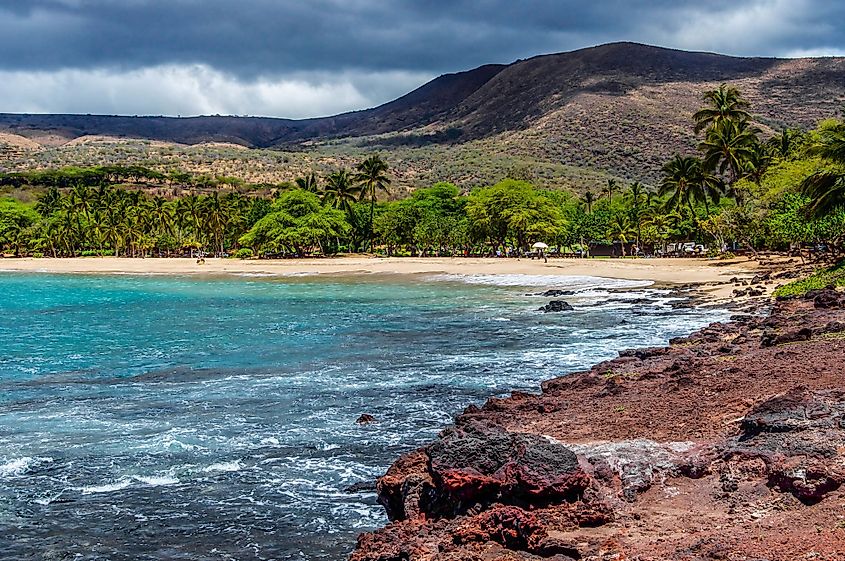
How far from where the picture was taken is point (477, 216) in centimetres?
8456

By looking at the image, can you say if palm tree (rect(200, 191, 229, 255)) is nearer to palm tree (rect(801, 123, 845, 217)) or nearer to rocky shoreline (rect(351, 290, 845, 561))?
palm tree (rect(801, 123, 845, 217))

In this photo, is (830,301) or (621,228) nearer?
(830,301)

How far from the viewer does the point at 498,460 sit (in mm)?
8625

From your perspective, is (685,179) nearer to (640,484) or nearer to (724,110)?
(724,110)

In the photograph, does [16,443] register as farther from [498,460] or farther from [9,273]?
[9,273]

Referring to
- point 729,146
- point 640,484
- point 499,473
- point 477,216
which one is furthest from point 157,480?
point 477,216

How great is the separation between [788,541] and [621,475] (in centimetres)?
249

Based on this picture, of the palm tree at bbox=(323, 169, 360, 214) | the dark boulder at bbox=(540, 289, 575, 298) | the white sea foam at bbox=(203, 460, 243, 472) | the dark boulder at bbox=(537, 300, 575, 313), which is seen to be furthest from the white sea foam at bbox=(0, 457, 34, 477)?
the palm tree at bbox=(323, 169, 360, 214)

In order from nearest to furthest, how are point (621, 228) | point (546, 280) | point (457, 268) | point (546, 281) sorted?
point (546, 281)
point (546, 280)
point (457, 268)
point (621, 228)

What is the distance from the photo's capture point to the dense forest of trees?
60875 millimetres

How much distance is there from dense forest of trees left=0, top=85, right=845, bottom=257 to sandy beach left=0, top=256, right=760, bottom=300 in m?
4.69

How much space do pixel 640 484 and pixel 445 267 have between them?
62.6 metres

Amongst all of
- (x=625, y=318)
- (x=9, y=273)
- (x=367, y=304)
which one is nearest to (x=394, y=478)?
(x=625, y=318)

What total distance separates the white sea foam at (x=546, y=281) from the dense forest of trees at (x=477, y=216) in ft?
32.2
